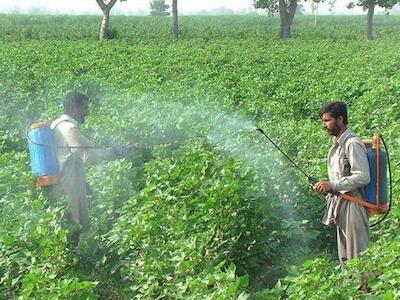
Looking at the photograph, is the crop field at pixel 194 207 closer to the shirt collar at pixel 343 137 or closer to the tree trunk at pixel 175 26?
the shirt collar at pixel 343 137

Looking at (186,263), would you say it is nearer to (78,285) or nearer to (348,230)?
(78,285)

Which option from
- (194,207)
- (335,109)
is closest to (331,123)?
(335,109)

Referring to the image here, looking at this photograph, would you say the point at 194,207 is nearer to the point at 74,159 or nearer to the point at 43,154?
the point at 74,159

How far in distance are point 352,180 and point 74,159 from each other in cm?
290

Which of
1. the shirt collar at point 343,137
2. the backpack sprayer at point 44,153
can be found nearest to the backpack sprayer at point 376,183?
the shirt collar at point 343,137

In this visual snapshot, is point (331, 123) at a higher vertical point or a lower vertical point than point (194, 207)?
higher

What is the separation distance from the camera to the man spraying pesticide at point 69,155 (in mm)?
6676

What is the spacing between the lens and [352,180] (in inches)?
207

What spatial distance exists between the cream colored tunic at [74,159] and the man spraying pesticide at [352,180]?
2479 millimetres

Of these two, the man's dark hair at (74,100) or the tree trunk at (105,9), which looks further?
the tree trunk at (105,9)

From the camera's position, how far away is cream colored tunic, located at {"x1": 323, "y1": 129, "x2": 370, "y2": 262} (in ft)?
17.2

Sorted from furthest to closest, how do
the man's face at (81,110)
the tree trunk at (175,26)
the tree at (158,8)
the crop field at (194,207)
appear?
the tree at (158,8) < the tree trunk at (175,26) < the man's face at (81,110) < the crop field at (194,207)

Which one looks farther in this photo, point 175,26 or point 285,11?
point 285,11

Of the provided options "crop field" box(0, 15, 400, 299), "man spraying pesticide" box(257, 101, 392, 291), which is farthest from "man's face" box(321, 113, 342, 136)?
"crop field" box(0, 15, 400, 299)
